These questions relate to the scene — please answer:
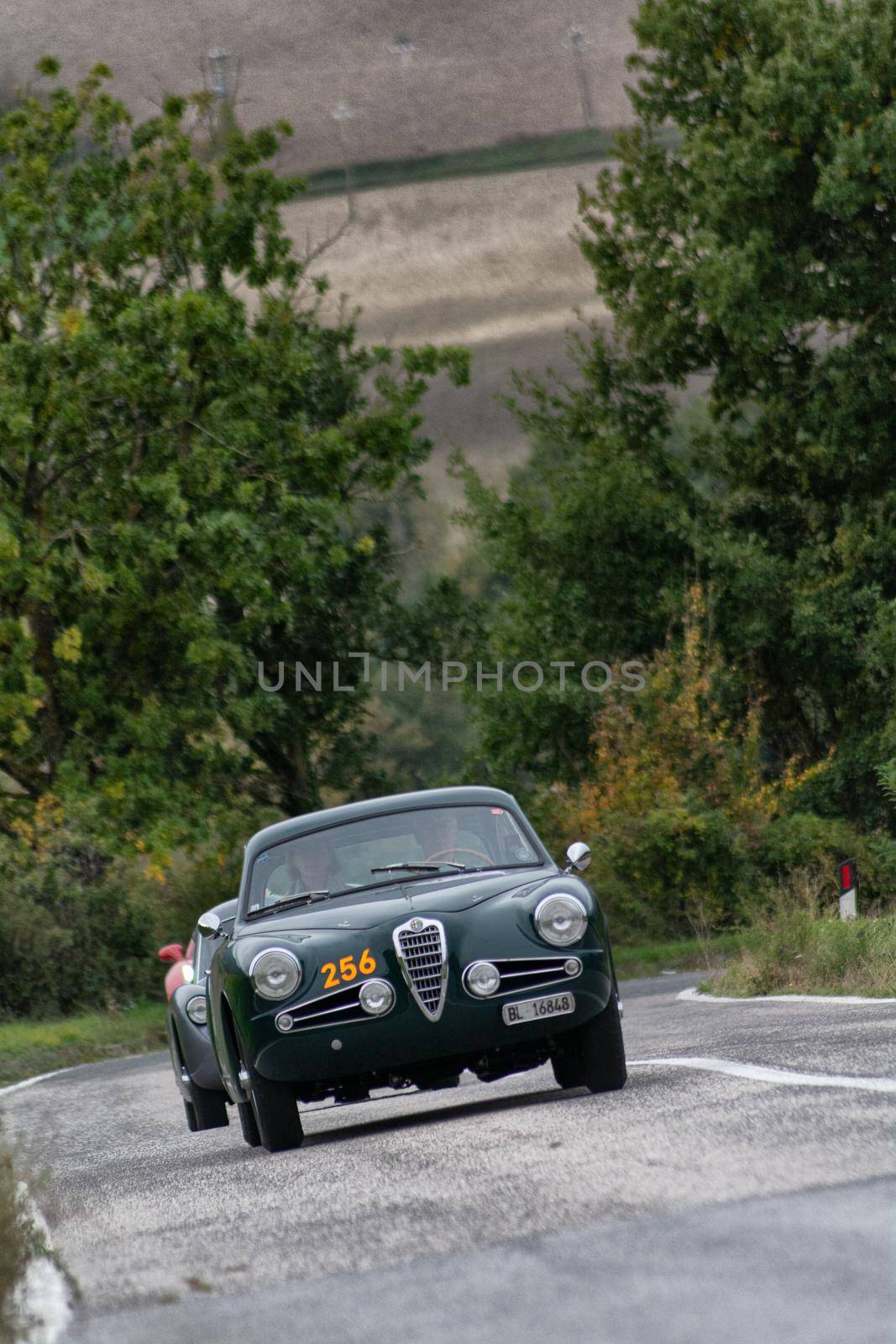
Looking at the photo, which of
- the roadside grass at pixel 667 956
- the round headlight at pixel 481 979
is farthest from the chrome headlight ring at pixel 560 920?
the roadside grass at pixel 667 956

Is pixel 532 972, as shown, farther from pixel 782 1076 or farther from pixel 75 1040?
pixel 75 1040

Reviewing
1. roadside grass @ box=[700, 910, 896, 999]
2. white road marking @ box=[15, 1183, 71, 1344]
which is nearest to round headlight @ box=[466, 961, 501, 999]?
white road marking @ box=[15, 1183, 71, 1344]

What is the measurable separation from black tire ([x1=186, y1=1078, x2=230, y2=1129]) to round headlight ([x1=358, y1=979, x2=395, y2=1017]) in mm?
3496

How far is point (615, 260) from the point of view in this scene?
45.2 metres

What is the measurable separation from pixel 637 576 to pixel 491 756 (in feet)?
17.4

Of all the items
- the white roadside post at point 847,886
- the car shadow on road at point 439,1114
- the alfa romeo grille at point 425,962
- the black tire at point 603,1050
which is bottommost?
the white roadside post at point 847,886

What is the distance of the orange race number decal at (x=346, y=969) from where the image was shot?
8734 mm

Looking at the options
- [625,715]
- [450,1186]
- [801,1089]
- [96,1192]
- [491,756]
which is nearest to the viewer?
[450,1186]

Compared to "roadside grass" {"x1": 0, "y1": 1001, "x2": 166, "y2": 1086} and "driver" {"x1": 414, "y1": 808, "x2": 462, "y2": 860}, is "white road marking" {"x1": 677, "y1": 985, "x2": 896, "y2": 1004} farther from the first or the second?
"roadside grass" {"x1": 0, "y1": 1001, "x2": 166, "y2": 1086}

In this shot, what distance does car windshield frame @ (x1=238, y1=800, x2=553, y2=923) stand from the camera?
9.61 m

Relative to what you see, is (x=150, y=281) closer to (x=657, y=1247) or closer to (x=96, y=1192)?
(x=96, y=1192)

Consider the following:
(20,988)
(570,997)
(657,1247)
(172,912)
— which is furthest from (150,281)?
(657,1247)

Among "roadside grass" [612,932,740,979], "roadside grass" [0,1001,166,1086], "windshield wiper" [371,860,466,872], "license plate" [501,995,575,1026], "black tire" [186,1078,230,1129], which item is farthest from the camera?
"roadside grass" [612,932,740,979]

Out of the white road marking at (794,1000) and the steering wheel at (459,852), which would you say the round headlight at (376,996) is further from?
the white road marking at (794,1000)
